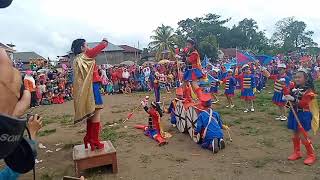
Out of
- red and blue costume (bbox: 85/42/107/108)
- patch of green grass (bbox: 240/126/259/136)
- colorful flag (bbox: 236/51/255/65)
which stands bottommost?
patch of green grass (bbox: 240/126/259/136)

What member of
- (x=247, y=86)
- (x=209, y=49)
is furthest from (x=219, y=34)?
(x=247, y=86)

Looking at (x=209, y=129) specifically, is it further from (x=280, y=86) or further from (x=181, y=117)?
(x=280, y=86)

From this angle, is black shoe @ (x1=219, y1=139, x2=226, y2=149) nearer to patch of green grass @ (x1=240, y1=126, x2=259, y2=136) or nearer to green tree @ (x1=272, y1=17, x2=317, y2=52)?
patch of green grass @ (x1=240, y1=126, x2=259, y2=136)

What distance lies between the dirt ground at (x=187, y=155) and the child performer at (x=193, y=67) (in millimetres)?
1411

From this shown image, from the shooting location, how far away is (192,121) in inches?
327

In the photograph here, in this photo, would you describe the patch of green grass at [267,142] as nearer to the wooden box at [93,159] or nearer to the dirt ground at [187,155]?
the dirt ground at [187,155]

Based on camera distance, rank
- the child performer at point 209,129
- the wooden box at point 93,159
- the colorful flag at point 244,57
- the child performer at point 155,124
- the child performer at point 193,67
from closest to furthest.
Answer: the wooden box at point 93,159 → the child performer at point 209,129 → the child performer at point 155,124 → the child performer at point 193,67 → the colorful flag at point 244,57

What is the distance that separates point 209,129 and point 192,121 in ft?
2.86

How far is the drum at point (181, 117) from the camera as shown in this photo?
895 centimetres

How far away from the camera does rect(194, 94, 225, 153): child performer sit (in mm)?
7445

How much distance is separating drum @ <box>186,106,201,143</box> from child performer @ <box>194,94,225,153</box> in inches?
9.3

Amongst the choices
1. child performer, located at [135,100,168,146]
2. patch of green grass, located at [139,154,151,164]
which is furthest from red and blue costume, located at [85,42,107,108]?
child performer, located at [135,100,168,146]

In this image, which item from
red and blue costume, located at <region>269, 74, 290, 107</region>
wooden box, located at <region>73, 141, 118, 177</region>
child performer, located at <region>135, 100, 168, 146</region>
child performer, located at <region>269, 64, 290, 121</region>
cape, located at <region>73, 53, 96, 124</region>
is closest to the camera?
cape, located at <region>73, 53, 96, 124</region>

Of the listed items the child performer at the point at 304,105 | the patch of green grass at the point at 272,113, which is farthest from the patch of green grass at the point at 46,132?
the patch of green grass at the point at 272,113
